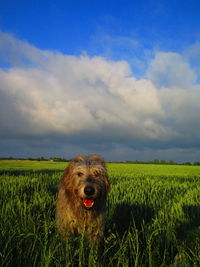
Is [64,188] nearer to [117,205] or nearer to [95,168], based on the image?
[95,168]

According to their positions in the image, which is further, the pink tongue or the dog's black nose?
the pink tongue

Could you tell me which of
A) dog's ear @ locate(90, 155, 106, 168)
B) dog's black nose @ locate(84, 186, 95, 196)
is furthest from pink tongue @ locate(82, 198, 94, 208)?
dog's ear @ locate(90, 155, 106, 168)

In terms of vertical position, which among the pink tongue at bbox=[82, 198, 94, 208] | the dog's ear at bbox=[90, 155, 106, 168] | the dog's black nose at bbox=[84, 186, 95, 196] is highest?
the dog's ear at bbox=[90, 155, 106, 168]

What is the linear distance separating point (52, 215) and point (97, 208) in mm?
2206

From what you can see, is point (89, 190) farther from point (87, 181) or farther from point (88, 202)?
point (88, 202)

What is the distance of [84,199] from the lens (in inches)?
171

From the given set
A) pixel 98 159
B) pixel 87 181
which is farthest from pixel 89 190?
pixel 98 159

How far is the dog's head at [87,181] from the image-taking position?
166 inches

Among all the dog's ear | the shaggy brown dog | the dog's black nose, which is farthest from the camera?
the dog's ear

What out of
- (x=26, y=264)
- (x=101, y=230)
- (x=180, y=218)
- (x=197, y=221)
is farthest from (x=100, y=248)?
(x=197, y=221)

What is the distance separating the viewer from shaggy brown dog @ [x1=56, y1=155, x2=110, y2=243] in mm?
4301

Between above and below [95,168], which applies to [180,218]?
below

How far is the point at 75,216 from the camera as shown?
447 cm

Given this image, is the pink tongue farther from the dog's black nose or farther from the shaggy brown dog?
the dog's black nose
